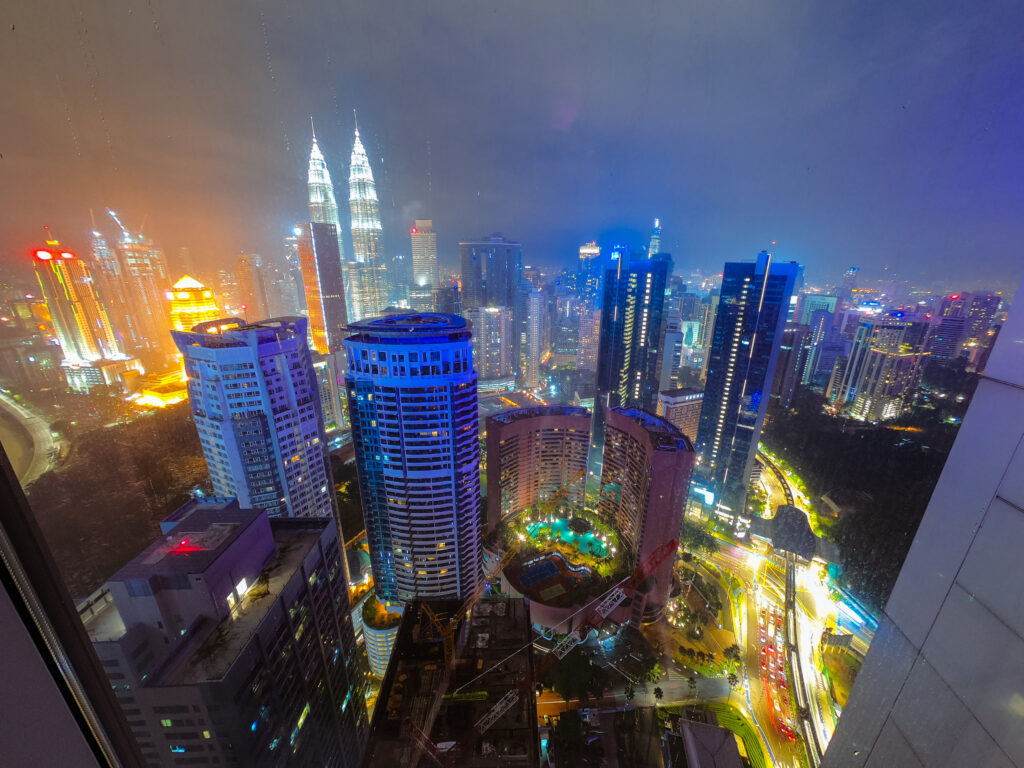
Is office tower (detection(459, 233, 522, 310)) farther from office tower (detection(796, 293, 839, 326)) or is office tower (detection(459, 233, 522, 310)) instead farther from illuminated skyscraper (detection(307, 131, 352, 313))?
office tower (detection(796, 293, 839, 326))

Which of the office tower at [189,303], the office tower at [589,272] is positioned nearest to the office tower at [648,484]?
the office tower at [189,303]

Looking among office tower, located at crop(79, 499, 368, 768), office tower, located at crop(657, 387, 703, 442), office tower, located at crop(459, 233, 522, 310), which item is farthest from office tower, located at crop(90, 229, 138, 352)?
office tower, located at crop(459, 233, 522, 310)

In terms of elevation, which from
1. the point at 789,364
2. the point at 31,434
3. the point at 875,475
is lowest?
the point at 875,475

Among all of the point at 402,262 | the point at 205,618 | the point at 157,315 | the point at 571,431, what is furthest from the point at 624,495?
the point at 402,262

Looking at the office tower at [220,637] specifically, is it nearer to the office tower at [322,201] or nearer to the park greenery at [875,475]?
the park greenery at [875,475]

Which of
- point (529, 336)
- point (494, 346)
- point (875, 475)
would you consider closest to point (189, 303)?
point (494, 346)

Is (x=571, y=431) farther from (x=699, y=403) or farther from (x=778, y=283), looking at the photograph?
(x=778, y=283)

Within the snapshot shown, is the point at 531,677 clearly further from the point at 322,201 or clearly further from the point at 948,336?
the point at 322,201
